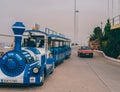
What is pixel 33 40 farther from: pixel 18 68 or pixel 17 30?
pixel 18 68

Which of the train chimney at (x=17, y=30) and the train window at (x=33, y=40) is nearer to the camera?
the train chimney at (x=17, y=30)

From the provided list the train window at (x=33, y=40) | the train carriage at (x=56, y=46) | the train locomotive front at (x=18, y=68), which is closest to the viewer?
the train locomotive front at (x=18, y=68)

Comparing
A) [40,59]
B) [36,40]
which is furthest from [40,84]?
[36,40]

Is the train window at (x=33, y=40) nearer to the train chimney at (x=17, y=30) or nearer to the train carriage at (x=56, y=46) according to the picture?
the train carriage at (x=56, y=46)

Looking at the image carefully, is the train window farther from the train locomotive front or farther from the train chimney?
the train chimney

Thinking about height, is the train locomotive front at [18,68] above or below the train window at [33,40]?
below

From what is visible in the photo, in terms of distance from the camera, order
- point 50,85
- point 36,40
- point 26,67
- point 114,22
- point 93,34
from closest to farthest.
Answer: point 26,67 < point 50,85 < point 36,40 < point 114,22 < point 93,34

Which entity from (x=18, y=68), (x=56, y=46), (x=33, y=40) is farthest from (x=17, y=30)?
(x=56, y=46)

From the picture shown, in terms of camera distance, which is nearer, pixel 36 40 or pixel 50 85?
pixel 50 85

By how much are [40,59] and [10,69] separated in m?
1.87

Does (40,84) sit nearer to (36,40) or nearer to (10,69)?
(10,69)

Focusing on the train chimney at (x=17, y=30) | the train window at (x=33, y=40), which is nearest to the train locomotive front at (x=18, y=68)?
the train chimney at (x=17, y=30)

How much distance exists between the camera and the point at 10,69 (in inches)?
423

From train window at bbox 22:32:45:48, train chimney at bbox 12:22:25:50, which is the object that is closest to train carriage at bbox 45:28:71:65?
train window at bbox 22:32:45:48
